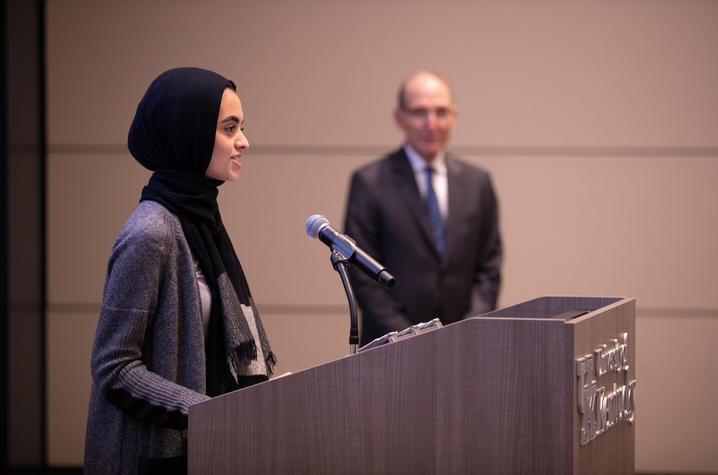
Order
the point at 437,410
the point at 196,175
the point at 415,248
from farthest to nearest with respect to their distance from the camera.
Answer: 1. the point at 415,248
2. the point at 196,175
3. the point at 437,410

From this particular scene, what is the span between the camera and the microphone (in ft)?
5.55

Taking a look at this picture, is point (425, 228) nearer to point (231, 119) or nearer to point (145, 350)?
point (231, 119)

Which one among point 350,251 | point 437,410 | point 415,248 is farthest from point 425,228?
point 437,410

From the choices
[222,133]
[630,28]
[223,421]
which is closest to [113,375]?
[223,421]

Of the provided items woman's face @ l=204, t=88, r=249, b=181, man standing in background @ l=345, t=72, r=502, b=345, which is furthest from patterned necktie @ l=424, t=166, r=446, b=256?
woman's face @ l=204, t=88, r=249, b=181

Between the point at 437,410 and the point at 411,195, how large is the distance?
2.20 metres

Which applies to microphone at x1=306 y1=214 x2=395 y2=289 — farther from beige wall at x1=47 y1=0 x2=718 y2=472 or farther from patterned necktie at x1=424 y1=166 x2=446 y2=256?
beige wall at x1=47 y1=0 x2=718 y2=472

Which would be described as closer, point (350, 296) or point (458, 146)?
point (350, 296)

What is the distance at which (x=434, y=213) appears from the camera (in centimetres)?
367

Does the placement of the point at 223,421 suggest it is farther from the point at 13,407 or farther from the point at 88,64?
the point at 88,64

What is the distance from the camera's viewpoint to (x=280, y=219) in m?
4.48

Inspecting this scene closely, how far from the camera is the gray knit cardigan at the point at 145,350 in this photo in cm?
171

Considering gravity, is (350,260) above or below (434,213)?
below

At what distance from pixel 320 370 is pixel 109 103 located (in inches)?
130
